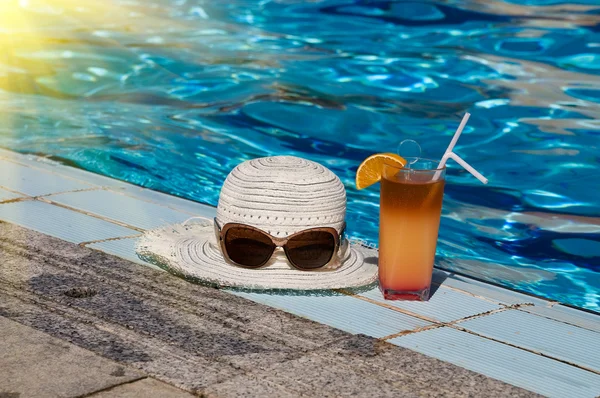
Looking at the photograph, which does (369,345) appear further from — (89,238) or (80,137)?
(80,137)

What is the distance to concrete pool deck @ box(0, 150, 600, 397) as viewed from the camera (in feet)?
8.16

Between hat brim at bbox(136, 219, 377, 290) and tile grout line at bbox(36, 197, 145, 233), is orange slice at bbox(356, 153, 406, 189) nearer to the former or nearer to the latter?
hat brim at bbox(136, 219, 377, 290)

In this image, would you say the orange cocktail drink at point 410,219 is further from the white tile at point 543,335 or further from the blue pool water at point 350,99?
the blue pool water at point 350,99

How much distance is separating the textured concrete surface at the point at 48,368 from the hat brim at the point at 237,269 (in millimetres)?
793

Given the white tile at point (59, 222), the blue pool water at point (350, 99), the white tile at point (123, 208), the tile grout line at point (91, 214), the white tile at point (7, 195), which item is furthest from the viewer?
the blue pool water at point (350, 99)

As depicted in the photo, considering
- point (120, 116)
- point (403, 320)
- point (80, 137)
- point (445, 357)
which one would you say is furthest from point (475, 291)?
point (120, 116)

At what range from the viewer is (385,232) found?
10.4ft

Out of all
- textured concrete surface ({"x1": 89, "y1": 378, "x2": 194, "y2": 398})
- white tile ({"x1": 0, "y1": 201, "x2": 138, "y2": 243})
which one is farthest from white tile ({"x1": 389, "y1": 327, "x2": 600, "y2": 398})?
white tile ({"x1": 0, "y1": 201, "x2": 138, "y2": 243})

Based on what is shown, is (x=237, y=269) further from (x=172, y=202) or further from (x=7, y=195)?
(x=7, y=195)

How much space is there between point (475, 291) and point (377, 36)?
793 cm

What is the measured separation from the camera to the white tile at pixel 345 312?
117 inches

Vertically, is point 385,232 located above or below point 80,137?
above

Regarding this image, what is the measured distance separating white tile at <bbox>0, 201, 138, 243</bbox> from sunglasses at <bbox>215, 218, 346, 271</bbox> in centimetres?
73

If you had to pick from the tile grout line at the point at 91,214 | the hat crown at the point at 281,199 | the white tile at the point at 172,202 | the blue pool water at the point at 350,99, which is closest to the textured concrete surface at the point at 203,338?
the hat crown at the point at 281,199
